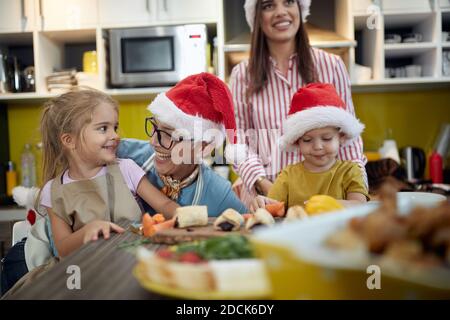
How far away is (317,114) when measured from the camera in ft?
3.61

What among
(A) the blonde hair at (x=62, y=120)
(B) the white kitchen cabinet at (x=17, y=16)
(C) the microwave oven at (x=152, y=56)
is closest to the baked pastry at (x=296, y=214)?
(A) the blonde hair at (x=62, y=120)

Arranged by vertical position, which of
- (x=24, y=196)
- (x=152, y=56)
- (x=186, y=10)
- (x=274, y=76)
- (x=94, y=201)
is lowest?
(x=24, y=196)

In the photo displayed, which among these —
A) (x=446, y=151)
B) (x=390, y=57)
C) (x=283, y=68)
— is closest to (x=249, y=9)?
(x=283, y=68)

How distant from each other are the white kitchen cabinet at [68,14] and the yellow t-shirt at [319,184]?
4.86 ft

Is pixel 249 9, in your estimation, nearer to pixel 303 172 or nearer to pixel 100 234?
pixel 303 172

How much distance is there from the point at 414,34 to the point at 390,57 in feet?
0.64

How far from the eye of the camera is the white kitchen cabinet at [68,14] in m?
2.29

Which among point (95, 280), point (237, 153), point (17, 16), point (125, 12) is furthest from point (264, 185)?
point (17, 16)

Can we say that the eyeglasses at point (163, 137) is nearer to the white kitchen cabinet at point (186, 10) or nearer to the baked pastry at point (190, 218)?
the baked pastry at point (190, 218)

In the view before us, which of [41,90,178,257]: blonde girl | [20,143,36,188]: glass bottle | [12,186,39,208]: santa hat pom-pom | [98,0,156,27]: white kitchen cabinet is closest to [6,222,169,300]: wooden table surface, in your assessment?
[41,90,178,257]: blonde girl

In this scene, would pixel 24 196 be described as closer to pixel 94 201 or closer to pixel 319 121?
pixel 94 201

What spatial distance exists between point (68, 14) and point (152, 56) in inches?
17.1

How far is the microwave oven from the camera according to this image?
224cm
